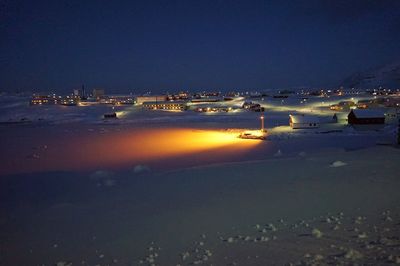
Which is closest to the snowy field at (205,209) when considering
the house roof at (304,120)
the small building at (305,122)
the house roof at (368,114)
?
the small building at (305,122)

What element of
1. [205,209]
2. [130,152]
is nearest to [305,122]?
[130,152]

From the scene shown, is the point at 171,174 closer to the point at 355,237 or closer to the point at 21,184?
the point at 21,184

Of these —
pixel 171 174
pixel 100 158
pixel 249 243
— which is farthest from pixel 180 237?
pixel 100 158

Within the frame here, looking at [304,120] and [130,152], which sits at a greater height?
[304,120]

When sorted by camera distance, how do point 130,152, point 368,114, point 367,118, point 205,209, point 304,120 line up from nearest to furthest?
point 205,209 → point 130,152 → point 367,118 → point 368,114 → point 304,120

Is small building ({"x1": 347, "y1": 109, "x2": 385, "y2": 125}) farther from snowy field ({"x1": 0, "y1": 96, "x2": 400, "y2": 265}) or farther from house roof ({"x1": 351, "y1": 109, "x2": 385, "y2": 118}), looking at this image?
snowy field ({"x1": 0, "y1": 96, "x2": 400, "y2": 265})

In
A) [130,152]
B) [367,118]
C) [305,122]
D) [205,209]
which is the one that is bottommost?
[205,209]

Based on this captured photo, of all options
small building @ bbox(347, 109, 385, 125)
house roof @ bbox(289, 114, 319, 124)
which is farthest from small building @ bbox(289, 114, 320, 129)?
small building @ bbox(347, 109, 385, 125)

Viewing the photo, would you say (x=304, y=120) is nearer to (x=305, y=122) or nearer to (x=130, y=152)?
(x=305, y=122)
